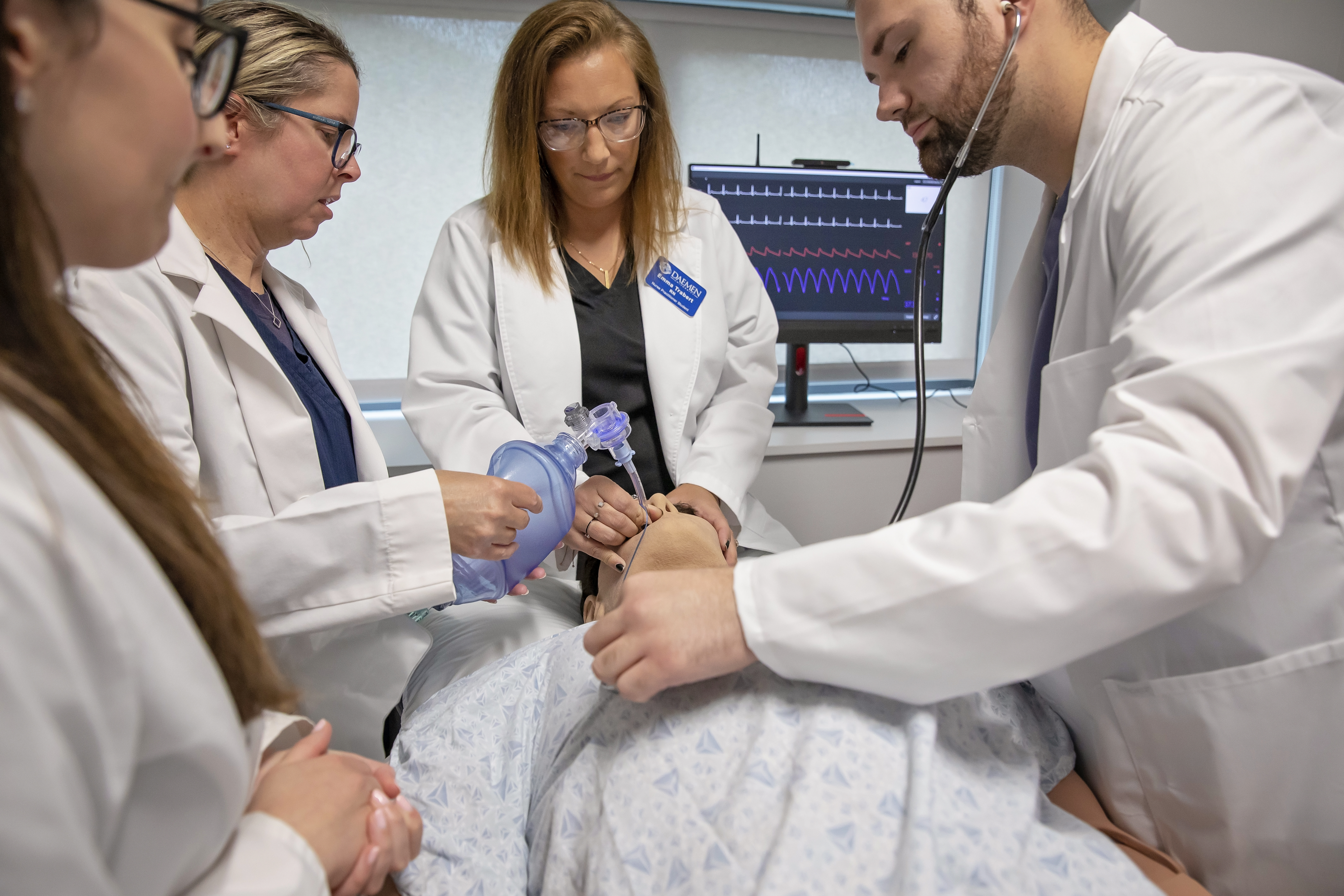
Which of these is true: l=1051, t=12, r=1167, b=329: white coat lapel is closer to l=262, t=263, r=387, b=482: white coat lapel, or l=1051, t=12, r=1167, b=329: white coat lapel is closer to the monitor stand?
l=262, t=263, r=387, b=482: white coat lapel

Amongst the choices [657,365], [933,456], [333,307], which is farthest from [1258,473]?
[333,307]

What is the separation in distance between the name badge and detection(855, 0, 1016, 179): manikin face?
675 mm

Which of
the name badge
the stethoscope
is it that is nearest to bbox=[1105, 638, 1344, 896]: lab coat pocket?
the stethoscope

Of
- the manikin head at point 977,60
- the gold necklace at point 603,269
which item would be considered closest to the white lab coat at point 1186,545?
the manikin head at point 977,60

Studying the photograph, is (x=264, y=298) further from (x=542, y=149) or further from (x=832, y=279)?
(x=832, y=279)

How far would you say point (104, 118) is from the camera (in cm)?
48

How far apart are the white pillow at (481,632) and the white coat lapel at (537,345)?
37cm

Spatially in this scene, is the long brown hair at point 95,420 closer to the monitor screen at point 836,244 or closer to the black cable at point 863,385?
the monitor screen at point 836,244

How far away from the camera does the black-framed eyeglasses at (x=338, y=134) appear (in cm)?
119

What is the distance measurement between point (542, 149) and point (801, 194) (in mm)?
875

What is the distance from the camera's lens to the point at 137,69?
1.60 ft

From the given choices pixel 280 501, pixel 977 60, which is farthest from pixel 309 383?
pixel 977 60

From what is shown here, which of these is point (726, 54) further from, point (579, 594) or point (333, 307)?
point (579, 594)

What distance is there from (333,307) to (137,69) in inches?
78.8
